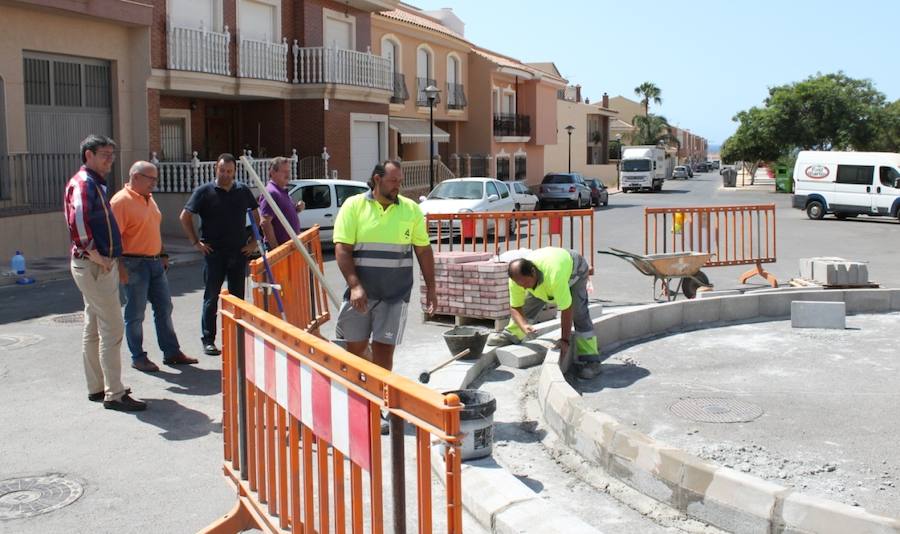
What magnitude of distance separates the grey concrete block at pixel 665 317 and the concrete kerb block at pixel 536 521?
6.15 m

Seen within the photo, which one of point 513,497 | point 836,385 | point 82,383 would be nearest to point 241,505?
point 513,497

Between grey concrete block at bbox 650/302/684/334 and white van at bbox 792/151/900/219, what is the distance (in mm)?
23029

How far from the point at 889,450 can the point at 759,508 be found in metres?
2.19

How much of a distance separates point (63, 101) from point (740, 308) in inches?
597

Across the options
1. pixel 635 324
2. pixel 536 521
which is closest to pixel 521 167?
pixel 635 324

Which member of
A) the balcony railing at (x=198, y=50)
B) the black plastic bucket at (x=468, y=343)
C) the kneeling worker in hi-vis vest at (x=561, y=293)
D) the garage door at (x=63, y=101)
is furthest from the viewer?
the balcony railing at (x=198, y=50)

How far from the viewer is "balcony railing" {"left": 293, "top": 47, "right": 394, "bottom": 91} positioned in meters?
27.7

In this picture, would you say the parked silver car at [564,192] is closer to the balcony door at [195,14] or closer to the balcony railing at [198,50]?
the balcony railing at [198,50]

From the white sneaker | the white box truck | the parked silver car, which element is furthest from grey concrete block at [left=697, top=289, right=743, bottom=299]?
the white box truck

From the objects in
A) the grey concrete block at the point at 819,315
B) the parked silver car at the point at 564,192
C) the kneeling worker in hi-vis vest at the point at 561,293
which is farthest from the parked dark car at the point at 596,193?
the kneeling worker in hi-vis vest at the point at 561,293

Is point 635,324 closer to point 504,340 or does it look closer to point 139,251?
point 504,340

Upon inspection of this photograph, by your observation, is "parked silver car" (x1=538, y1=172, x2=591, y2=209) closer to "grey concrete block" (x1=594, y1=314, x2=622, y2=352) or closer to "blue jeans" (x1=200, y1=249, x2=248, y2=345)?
"grey concrete block" (x1=594, y1=314, x2=622, y2=352)

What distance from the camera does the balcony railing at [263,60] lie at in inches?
1001

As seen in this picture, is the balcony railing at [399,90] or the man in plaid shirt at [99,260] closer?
the man in plaid shirt at [99,260]
